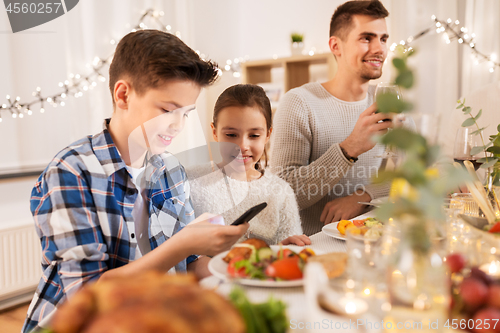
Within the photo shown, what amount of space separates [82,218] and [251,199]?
663mm

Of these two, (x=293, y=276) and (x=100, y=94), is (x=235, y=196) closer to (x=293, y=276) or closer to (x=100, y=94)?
(x=293, y=276)

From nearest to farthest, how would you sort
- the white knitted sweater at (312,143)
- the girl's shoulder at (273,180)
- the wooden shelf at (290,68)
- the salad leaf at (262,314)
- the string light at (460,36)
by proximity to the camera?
1. the salad leaf at (262,314)
2. the girl's shoulder at (273,180)
3. the white knitted sweater at (312,143)
4. the string light at (460,36)
5. the wooden shelf at (290,68)

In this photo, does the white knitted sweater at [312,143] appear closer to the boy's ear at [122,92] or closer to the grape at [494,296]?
the boy's ear at [122,92]

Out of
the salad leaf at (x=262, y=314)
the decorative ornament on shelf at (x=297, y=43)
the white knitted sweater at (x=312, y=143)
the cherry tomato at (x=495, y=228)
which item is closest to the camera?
the salad leaf at (x=262, y=314)

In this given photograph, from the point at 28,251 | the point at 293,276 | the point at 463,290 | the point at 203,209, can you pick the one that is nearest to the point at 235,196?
the point at 203,209

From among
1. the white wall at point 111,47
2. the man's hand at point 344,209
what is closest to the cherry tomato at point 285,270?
the man's hand at point 344,209

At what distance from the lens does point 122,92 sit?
948mm

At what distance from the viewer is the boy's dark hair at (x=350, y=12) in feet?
5.81

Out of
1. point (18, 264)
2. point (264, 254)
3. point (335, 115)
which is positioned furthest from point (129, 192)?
point (18, 264)

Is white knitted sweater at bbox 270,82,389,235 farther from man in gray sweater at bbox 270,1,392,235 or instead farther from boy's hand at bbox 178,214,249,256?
boy's hand at bbox 178,214,249,256

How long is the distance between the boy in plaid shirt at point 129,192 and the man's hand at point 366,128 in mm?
580

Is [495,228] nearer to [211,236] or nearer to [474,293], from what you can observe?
[474,293]

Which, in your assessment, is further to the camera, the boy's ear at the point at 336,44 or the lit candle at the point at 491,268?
the boy's ear at the point at 336,44

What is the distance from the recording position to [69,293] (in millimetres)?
769
